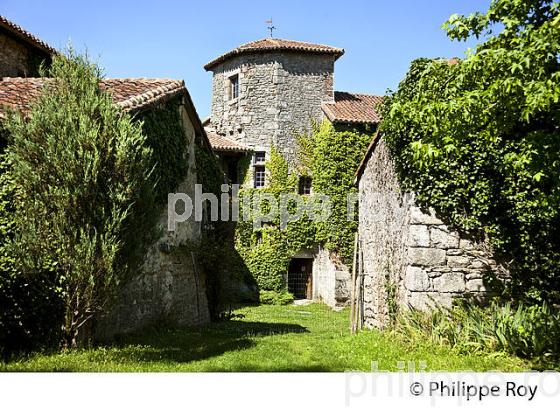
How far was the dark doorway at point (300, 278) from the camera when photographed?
76.3 ft

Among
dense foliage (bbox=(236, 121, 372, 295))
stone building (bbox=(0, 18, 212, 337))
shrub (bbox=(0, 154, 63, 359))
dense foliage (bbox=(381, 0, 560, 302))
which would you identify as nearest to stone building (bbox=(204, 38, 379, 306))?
dense foliage (bbox=(236, 121, 372, 295))

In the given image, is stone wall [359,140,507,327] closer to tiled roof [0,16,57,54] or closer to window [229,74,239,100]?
tiled roof [0,16,57,54]

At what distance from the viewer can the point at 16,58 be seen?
48.5 feet

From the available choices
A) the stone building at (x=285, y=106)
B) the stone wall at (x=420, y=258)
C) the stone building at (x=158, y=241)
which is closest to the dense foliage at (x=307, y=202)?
the stone building at (x=285, y=106)

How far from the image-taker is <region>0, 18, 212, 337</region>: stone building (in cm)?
1012

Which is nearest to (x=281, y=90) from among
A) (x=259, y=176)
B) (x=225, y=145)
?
(x=225, y=145)

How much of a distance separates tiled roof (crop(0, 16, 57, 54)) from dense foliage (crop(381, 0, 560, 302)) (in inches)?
425

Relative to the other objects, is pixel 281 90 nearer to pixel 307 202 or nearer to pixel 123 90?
pixel 307 202

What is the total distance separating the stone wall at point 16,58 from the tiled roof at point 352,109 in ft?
39.5

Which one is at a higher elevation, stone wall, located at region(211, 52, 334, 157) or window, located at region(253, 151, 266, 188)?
stone wall, located at region(211, 52, 334, 157)

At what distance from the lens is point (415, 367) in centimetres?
710

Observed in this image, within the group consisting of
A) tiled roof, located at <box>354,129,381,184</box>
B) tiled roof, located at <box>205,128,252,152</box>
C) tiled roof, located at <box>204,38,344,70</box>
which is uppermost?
tiled roof, located at <box>204,38,344,70</box>

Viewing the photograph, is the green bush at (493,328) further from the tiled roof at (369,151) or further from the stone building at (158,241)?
the stone building at (158,241)
